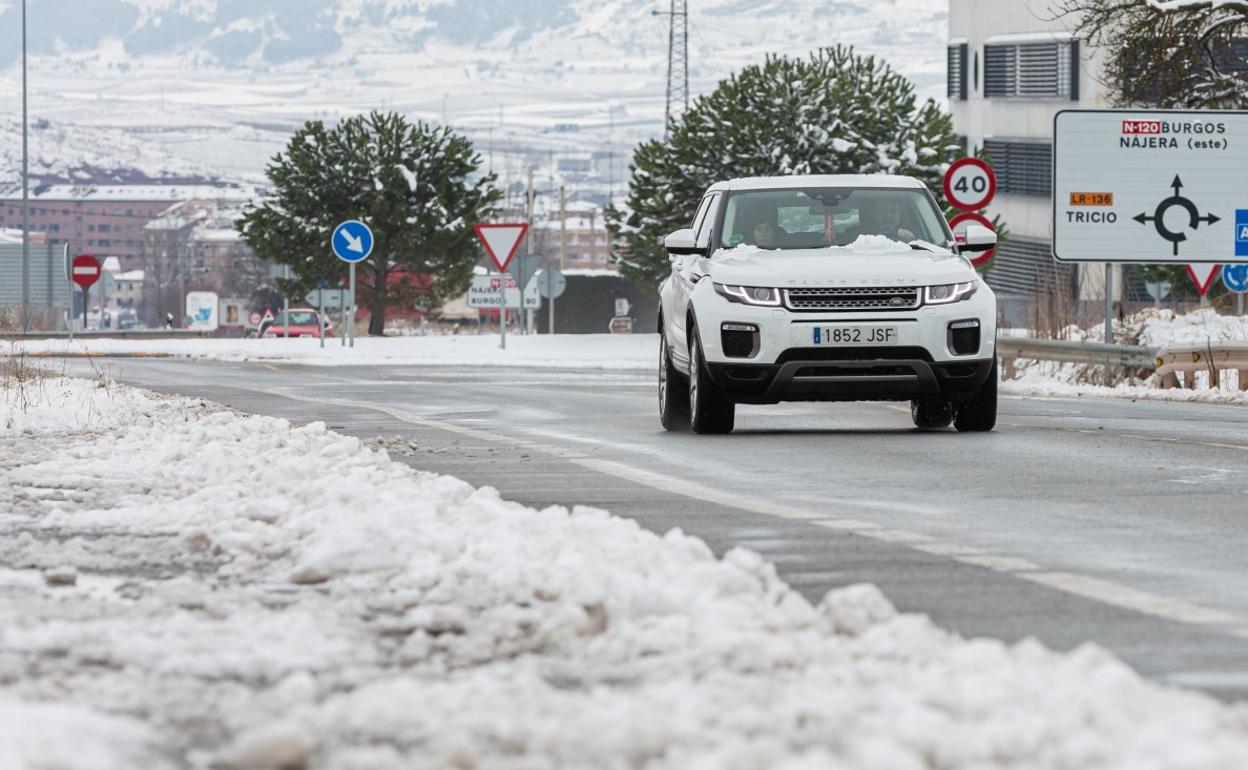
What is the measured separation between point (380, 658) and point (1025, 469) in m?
6.97

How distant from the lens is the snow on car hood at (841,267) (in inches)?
581

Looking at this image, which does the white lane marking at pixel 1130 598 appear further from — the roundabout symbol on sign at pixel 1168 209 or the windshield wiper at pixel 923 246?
the roundabout symbol on sign at pixel 1168 209

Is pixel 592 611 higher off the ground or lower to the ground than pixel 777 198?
lower

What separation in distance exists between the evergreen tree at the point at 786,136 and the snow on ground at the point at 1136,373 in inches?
1122

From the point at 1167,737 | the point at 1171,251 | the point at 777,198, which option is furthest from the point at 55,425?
the point at 1171,251

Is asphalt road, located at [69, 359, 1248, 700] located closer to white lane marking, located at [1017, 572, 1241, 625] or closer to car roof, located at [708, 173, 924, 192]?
white lane marking, located at [1017, 572, 1241, 625]

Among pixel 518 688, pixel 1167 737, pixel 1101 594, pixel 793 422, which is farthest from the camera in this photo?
pixel 793 422

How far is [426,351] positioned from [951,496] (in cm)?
3419

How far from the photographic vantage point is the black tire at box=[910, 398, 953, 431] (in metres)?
16.4

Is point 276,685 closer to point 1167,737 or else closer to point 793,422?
point 1167,737

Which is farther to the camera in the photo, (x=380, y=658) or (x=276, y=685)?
(x=380, y=658)

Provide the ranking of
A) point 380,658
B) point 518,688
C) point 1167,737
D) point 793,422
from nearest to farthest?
point 1167,737 < point 518,688 < point 380,658 < point 793,422

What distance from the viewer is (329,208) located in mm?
74875

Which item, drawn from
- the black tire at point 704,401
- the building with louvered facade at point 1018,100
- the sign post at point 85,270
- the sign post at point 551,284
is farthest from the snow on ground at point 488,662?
the building with louvered facade at point 1018,100
